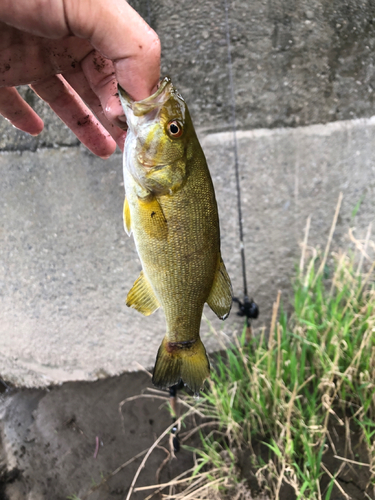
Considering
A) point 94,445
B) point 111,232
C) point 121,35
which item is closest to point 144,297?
point 121,35

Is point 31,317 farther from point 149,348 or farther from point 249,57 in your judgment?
point 249,57

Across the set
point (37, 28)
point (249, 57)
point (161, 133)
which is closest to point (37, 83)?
point (37, 28)

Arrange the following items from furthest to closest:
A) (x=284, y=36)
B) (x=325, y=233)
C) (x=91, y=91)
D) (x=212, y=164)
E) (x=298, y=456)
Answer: (x=325, y=233)
(x=212, y=164)
(x=284, y=36)
(x=298, y=456)
(x=91, y=91)

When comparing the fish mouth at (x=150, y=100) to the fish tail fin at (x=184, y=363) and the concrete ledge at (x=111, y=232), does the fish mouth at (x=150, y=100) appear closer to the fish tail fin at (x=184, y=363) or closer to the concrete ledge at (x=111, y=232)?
the fish tail fin at (x=184, y=363)

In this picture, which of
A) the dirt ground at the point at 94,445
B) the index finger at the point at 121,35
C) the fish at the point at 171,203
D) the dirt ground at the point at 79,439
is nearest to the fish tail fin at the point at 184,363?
the fish at the point at 171,203

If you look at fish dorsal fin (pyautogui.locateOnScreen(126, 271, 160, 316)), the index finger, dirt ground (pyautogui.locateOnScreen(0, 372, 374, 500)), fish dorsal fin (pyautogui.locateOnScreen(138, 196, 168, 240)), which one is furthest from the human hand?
dirt ground (pyautogui.locateOnScreen(0, 372, 374, 500))

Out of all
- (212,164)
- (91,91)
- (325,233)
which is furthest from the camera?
(325,233)

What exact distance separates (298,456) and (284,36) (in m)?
1.96

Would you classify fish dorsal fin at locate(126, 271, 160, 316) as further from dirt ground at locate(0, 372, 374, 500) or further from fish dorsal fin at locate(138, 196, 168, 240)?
dirt ground at locate(0, 372, 374, 500)

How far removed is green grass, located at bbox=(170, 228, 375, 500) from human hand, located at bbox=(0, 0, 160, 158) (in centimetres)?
99

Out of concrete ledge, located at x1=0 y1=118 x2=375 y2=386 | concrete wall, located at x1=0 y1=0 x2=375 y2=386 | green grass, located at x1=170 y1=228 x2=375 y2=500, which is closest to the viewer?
green grass, located at x1=170 y1=228 x2=375 y2=500

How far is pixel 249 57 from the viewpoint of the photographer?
1.71 metres

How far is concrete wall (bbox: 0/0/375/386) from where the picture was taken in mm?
1690

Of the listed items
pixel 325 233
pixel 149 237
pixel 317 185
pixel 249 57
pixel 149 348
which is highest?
pixel 249 57
